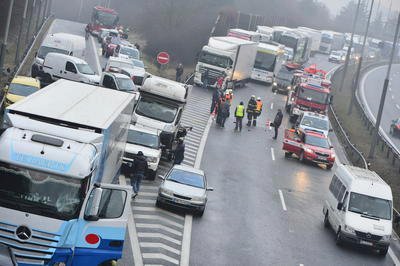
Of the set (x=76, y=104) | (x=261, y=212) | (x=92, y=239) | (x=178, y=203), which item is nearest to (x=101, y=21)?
(x=261, y=212)

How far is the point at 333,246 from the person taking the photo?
26219 millimetres

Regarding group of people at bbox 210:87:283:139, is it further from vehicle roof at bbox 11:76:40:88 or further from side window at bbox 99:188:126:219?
side window at bbox 99:188:126:219

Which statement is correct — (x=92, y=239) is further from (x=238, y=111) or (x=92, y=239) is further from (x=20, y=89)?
(x=238, y=111)

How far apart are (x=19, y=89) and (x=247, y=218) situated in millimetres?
11790

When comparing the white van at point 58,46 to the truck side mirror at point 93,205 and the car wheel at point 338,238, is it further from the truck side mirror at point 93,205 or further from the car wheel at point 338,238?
the truck side mirror at point 93,205

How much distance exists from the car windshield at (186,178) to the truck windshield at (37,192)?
1214cm

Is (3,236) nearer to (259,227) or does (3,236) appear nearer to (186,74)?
(259,227)

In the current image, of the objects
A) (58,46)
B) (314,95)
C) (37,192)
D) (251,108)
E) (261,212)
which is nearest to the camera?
(37,192)

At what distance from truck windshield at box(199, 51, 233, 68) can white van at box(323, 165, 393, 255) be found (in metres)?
29.3

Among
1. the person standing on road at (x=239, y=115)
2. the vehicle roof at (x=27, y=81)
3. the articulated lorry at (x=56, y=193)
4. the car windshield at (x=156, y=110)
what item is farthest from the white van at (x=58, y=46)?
the articulated lorry at (x=56, y=193)

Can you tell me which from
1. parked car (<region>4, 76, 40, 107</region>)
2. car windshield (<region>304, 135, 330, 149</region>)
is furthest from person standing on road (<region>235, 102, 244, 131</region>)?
parked car (<region>4, 76, 40, 107</region>)

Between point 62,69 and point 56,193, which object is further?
point 62,69

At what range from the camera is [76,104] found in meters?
18.0

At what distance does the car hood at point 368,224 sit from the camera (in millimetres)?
25844
